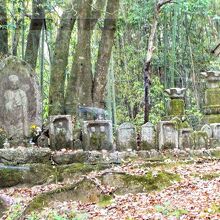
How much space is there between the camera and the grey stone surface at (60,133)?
368 inches

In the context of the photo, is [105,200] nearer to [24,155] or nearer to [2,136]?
[24,155]

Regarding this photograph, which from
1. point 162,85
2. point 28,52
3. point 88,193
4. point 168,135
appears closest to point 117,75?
point 162,85

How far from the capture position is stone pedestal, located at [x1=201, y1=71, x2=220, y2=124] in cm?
1292

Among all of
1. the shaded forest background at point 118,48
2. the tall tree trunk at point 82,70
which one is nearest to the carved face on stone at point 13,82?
the shaded forest background at point 118,48

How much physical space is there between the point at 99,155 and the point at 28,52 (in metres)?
6.29

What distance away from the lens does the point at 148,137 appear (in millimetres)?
9859

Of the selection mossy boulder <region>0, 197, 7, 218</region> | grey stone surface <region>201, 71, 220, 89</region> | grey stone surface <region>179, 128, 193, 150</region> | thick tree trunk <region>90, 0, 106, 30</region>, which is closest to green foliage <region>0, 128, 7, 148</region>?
mossy boulder <region>0, 197, 7, 218</region>

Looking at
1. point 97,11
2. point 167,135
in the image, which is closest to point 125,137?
point 167,135

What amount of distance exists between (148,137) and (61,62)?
158 inches

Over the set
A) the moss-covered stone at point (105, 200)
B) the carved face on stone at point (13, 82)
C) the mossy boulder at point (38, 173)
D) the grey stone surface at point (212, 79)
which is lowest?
the moss-covered stone at point (105, 200)

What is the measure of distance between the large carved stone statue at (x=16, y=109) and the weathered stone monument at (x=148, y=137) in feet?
7.57

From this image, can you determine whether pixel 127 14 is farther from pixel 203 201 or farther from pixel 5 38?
pixel 203 201

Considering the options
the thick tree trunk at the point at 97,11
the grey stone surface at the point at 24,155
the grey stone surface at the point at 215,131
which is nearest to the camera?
the grey stone surface at the point at 24,155

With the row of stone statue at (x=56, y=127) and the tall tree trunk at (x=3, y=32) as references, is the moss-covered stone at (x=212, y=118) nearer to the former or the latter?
the row of stone statue at (x=56, y=127)
